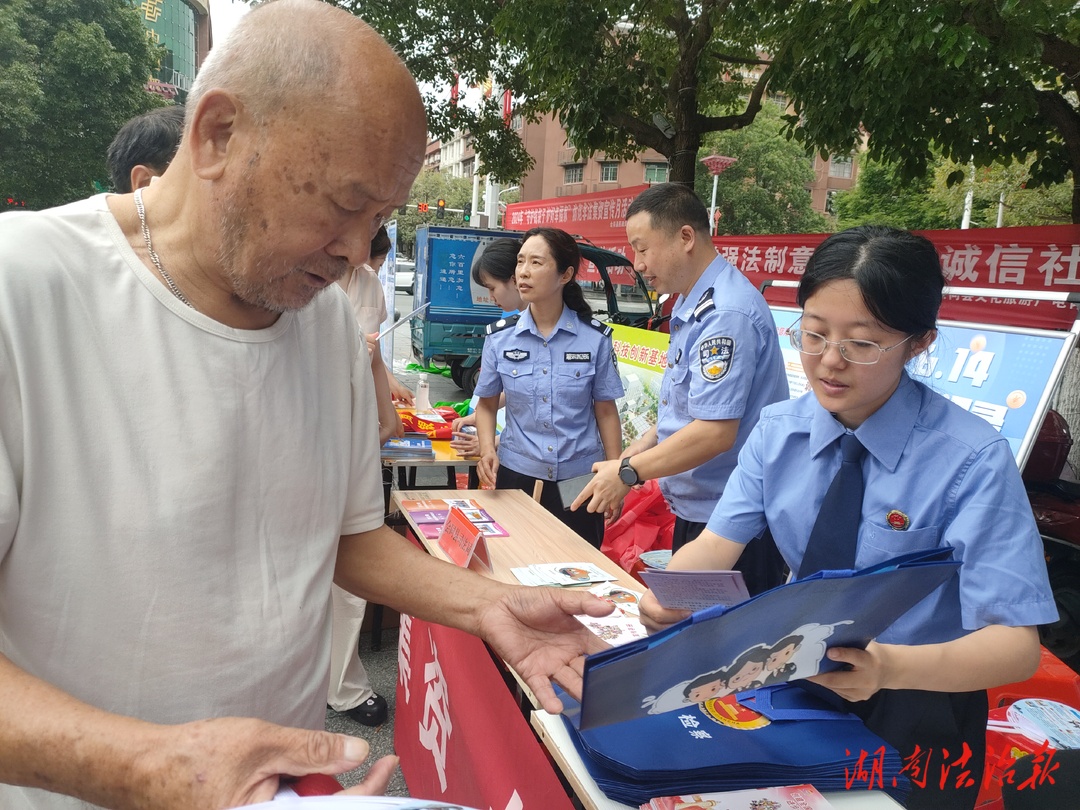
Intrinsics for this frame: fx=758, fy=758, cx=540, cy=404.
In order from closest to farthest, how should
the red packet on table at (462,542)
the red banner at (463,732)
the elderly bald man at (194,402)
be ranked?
the elderly bald man at (194,402) → the red banner at (463,732) → the red packet on table at (462,542)

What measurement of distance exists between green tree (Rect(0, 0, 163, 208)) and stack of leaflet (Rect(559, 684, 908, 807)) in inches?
797

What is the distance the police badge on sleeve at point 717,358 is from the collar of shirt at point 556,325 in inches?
35.0

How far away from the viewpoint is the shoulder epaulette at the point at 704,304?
96.7 inches

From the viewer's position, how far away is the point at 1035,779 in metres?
1.33

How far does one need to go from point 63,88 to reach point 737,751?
21879 millimetres

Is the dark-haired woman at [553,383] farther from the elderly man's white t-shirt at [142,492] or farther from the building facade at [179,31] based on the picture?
the building facade at [179,31]

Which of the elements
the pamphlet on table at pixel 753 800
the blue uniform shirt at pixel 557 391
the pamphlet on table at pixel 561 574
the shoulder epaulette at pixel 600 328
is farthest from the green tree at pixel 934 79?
the pamphlet on table at pixel 753 800

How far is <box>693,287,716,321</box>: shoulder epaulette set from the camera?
8.05ft

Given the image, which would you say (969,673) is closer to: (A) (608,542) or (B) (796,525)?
(B) (796,525)

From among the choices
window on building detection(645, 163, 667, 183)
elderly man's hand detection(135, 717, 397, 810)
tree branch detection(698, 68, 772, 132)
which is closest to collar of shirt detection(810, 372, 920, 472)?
elderly man's hand detection(135, 717, 397, 810)

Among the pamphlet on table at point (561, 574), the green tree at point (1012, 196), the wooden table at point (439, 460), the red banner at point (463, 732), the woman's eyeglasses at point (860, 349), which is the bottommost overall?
the red banner at point (463, 732)

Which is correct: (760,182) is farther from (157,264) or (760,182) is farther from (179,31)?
(179,31)

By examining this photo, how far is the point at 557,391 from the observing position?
3.15 metres

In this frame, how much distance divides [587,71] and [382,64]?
6.59m
